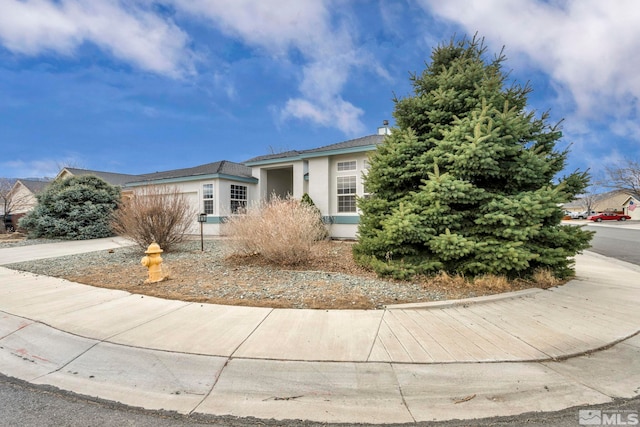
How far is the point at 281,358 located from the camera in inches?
124

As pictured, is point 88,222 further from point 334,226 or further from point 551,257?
point 551,257

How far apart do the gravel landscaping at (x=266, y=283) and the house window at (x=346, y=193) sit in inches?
207

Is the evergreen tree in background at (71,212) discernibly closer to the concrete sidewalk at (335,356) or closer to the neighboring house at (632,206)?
the concrete sidewalk at (335,356)

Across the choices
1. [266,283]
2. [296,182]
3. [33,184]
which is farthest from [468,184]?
[33,184]

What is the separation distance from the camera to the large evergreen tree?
18.2 feet

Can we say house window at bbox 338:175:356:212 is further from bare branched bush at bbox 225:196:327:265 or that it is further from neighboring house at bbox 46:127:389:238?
bare branched bush at bbox 225:196:327:265

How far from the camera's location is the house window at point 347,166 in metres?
13.5

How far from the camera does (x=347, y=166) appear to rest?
13.7m

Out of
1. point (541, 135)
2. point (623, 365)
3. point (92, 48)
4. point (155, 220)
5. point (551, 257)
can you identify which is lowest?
point (623, 365)

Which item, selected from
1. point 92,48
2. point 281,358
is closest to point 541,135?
point 281,358

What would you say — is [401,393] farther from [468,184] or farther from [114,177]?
[114,177]

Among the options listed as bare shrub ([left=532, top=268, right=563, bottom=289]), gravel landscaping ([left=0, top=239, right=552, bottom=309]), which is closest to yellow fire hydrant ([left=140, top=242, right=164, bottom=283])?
gravel landscaping ([left=0, top=239, right=552, bottom=309])

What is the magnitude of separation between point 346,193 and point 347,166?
124 centimetres

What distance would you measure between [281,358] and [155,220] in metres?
8.18
